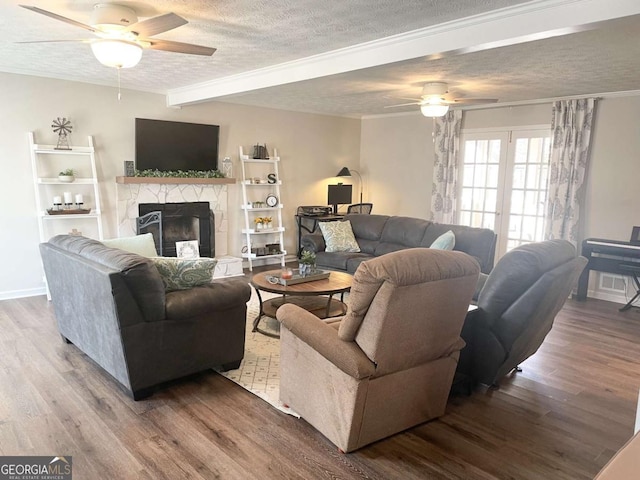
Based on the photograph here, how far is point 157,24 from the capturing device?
2.80m

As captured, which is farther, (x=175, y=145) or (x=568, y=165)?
(x=175, y=145)

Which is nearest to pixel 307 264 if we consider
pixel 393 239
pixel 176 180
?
pixel 393 239

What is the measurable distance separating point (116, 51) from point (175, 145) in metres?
3.27

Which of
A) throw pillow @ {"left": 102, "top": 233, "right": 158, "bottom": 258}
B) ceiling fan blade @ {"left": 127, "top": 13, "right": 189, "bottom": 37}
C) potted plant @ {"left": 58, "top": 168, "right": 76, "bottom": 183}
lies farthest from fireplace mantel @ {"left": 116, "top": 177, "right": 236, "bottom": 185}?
ceiling fan blade @ {"left": 127, "top": 13, "right": 189, "bottom": 37}

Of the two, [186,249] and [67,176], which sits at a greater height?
[67,176]

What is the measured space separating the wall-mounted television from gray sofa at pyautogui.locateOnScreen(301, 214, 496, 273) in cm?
187

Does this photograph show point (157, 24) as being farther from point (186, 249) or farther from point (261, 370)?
point (186, 249)

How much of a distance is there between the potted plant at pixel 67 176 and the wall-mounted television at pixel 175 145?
0.82 metres

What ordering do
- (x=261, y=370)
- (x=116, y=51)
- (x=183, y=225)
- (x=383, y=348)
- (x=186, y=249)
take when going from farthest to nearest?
(x=183, y=225)
(x=186, y=249)
(x=261, y=370)
(x=116, y=51)
(x=383, y=348)

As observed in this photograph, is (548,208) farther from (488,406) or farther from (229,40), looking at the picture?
(229,40)

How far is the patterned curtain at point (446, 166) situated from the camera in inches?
279

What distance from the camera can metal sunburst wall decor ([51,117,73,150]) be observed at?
17.5 ft

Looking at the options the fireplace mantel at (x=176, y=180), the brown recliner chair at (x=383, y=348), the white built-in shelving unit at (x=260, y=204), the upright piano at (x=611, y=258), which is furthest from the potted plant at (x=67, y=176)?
the upright piano at (x=611, y=258)

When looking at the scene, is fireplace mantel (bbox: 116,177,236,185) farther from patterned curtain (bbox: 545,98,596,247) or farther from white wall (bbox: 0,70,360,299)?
patterned curtain (bbox: 545,98,596,247)
